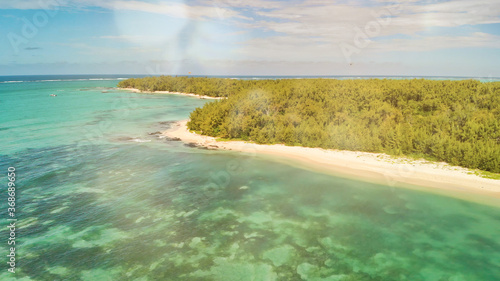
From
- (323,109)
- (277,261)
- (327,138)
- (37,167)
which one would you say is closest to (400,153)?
(327,138)

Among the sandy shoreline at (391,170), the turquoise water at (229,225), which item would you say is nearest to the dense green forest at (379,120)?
the sandy shoreline at (391,170)

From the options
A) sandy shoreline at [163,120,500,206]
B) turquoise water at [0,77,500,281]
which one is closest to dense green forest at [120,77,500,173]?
sandy shoreline at [163,120,500,206]

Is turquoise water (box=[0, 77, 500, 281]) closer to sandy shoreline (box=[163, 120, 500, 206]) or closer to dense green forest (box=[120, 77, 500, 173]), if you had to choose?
sandy shoreline (box=[163, 120, 500, 206])

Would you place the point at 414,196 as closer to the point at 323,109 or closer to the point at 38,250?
the point at 323,109

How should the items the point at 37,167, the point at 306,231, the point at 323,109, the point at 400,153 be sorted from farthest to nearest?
the point at 323,109 < the point at 400,153 < the point at 37,167 < the point at 306,231

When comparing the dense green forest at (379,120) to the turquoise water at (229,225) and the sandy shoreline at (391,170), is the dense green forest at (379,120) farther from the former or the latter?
the turquoise water at (229,225)

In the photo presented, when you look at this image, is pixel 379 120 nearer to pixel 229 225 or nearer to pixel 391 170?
pixel 391 170

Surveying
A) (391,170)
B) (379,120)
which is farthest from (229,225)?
(379,120)
